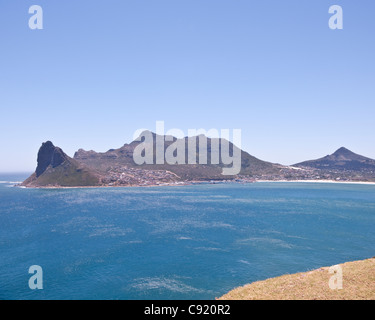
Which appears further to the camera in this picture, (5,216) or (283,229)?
(5,216)

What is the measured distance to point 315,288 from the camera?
26.9 metres

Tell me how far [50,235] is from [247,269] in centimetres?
5865

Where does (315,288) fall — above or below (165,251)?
above

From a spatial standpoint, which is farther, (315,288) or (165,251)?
(165,251)

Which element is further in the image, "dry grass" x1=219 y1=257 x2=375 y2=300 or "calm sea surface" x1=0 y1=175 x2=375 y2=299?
"calm sea surface" x1=0 y1=175 x2=375 y2=299

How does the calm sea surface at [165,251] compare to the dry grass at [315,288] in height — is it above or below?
below

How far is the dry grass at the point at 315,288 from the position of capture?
2469cm

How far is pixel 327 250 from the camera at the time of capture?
53.8 meters

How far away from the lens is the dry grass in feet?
81.0

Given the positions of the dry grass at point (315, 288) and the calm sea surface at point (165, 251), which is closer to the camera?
the dry grass at point (315, 288)
